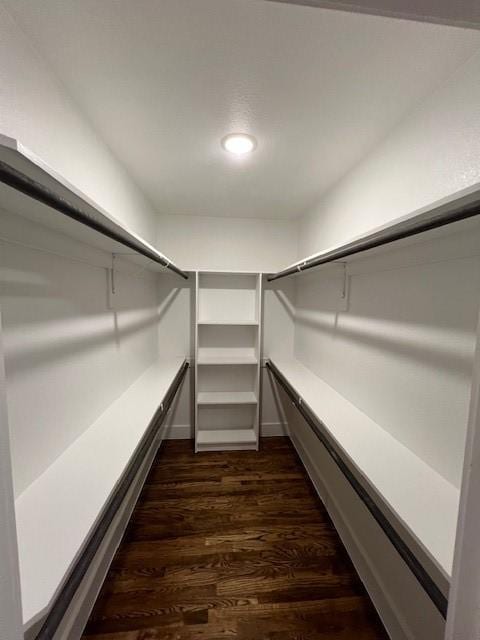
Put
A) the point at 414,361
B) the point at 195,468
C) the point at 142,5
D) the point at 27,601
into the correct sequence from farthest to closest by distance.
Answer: the point at 195,468 < the point at 414,361 < the point at 142,5 < the point at 27,601

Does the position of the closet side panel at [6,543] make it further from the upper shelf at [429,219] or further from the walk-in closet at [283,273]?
the upper shelf at [429,219]

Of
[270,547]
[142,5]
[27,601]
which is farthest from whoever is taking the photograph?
[270,547]

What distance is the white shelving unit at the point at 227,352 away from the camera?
2.64 metres

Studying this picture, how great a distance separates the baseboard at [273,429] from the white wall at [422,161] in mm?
1977

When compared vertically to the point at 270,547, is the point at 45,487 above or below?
above

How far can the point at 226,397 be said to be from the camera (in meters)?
2.60

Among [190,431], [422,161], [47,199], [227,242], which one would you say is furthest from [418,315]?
[190,431]

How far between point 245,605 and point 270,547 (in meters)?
0.32

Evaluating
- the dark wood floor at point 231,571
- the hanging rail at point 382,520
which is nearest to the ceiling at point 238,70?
the hanging rail at point 382,520

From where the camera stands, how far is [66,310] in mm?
1068

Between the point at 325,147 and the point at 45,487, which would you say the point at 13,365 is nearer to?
the point at 45,487

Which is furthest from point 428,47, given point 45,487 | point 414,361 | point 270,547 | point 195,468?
point 195,468

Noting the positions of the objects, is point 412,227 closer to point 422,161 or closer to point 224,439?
point 422,161

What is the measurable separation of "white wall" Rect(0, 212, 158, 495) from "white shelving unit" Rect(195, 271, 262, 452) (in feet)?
3.87
